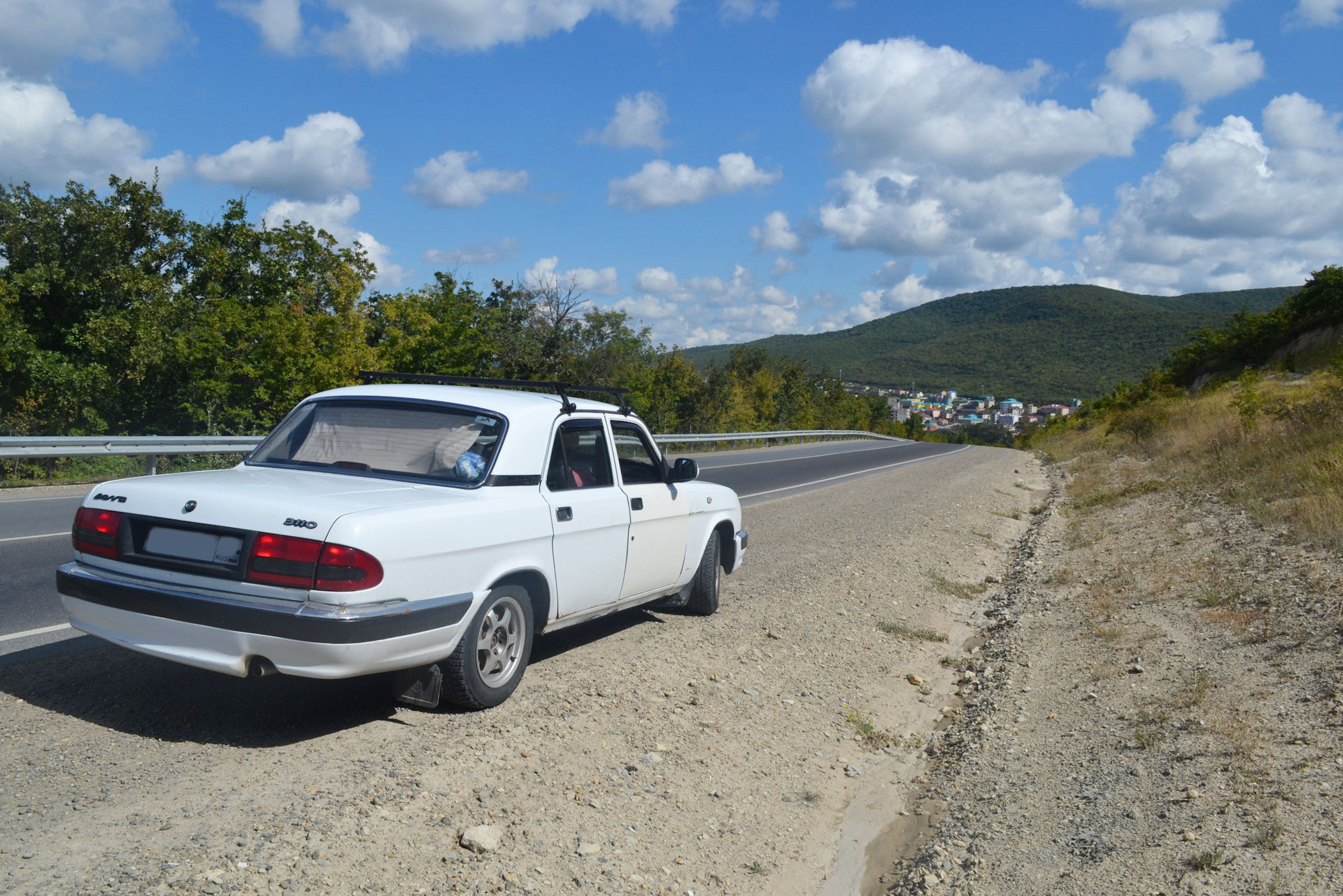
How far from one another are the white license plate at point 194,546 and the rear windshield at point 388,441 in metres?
0.96

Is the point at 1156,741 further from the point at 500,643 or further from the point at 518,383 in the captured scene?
the point at 518,383

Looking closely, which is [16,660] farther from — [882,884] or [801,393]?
[801,393]

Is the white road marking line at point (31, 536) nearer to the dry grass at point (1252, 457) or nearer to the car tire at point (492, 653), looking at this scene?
the car tire at point (492, 653)

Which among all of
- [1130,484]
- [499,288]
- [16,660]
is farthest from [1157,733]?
[499,288]

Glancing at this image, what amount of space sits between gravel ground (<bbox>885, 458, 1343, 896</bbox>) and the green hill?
100 m

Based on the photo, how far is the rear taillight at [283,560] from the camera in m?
4.04

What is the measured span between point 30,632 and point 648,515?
3886 millimetres

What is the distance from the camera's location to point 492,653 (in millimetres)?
4949

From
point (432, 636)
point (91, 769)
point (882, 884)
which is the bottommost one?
point (882, 884)

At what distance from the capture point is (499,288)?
50344mm

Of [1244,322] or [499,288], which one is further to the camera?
[499,288]

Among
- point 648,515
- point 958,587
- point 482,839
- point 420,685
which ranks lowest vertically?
point 958,587

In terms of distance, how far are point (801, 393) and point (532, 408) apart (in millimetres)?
79624

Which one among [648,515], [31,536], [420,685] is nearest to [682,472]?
[648,515]
